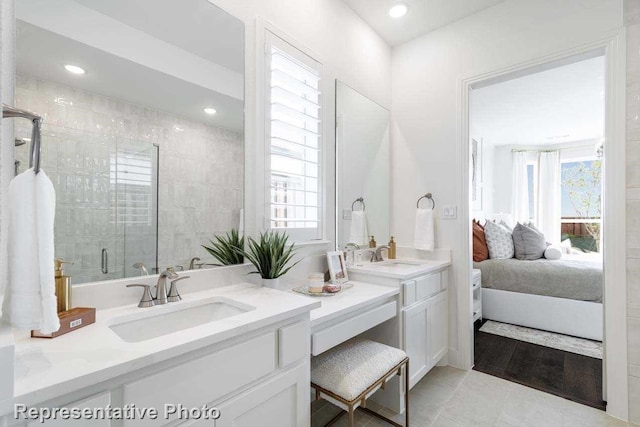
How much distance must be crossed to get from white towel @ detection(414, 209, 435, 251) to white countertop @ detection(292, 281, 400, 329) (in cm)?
76

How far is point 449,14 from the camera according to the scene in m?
2.42

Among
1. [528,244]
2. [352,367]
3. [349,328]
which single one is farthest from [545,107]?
[352,367]

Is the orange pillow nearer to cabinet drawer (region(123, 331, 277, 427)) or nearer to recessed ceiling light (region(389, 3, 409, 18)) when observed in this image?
recessed ceiling light (region(389, 3, 409, 18))

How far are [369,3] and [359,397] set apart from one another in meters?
2.54

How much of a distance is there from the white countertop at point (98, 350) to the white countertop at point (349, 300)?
0.26m

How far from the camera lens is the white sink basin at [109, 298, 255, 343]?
1.08 meters

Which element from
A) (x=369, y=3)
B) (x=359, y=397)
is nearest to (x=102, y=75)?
(x=359, y=397)

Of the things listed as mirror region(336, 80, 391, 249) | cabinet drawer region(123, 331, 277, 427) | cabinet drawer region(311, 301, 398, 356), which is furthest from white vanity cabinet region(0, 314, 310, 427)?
mirror region(336, 80, 391, 249)

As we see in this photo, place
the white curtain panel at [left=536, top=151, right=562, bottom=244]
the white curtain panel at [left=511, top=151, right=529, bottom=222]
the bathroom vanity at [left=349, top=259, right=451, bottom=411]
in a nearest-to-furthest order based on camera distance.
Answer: the bathroom vanity at [left=349, top=259, right=451, bottom=411] < the white curtain panel at [left=536, top=151, right=562, bottom=244] < the white curtain panel at [left=511, top=151, right=529, bottom=222]

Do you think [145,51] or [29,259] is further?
[145,51]

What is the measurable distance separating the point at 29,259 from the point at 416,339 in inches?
77.5

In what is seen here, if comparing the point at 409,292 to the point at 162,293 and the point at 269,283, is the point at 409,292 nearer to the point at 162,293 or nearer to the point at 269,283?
the point at 269,283

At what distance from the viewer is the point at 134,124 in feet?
4.17

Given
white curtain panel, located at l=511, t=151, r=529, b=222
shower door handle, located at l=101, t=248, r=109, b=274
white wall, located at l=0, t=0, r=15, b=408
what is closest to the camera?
white wall, located at l=0, t=0, r=15, b=408
